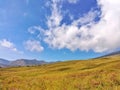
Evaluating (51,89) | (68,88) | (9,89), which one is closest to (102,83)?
(68,88)

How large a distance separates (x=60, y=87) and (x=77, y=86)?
77.8 inches

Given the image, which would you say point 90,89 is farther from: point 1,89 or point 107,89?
point 1,89

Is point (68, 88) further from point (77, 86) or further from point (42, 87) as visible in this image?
point (42, 87)

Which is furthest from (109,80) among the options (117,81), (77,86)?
(77,86)

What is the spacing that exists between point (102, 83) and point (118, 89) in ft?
15.8

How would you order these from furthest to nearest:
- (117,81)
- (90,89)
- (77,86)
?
(117,81)
(77,86)
(90,89)

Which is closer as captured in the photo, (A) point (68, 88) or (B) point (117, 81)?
(A) point (68, 88)

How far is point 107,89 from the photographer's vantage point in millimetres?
20812

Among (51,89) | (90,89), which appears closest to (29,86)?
(51,89)

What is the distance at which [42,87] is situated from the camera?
82.3ft

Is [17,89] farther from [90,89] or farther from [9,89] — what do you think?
[90,89]

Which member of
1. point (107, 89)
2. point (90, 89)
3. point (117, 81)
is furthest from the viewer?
point (117, 81)

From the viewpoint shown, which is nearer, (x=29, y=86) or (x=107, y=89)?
(x=107, y=89)

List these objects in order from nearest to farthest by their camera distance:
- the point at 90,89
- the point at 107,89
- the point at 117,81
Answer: the point at 107,89 → the point at 90,89 → the point at 117,81
